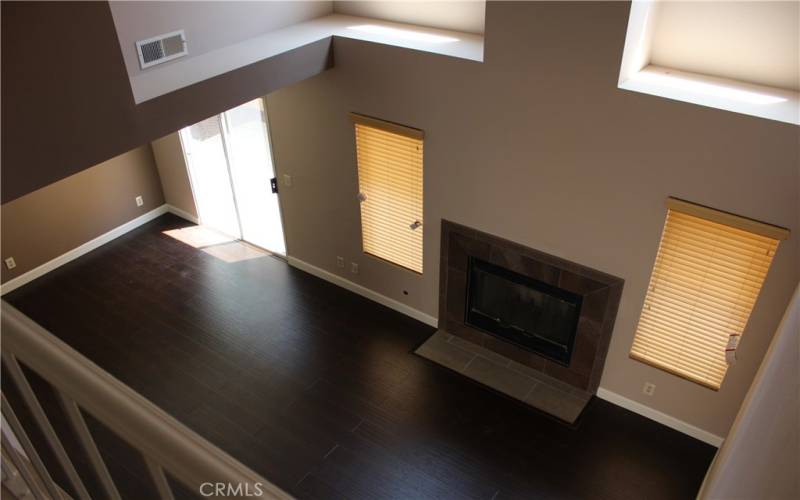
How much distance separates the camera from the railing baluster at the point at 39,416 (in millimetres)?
1139

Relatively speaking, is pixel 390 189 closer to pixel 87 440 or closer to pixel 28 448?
pixel 28 448

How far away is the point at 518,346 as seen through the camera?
268 inches

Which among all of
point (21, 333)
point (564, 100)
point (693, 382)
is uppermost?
point (21, 333)

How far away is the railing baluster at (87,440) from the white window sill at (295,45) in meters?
4.00

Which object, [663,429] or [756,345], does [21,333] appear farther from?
[663,429]

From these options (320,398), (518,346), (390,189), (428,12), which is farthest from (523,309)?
(428,12)

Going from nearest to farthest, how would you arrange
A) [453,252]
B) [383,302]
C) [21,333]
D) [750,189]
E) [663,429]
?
[21,333] → [750,189] → [663,429] → [453,252] → [383,302]

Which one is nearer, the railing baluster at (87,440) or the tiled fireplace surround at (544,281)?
the railing baluster at (87,440)

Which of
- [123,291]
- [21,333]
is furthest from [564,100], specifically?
[123,291]

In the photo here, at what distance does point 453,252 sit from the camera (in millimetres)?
6766

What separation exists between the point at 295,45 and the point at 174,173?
13.3 feet

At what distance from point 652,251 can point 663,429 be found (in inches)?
76.0

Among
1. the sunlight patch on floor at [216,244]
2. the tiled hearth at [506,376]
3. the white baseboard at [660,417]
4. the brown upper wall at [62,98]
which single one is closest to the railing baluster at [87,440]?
the brown upper wall at [62,98]

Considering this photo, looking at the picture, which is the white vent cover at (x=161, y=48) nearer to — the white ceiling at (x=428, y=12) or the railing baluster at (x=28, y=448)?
the white ceiling at (x=428, y=12)
